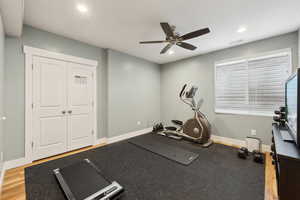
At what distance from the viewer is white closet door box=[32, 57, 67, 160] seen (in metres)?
2.52

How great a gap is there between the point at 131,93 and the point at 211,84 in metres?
2.45

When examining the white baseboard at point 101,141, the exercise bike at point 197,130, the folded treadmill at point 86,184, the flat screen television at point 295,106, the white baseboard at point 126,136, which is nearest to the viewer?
the flat screen television at point 295,106

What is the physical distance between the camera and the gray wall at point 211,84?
281 cm

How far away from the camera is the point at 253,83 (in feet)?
9.96

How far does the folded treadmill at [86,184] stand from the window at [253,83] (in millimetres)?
3235

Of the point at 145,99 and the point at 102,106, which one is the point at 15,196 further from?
the point at 145,99

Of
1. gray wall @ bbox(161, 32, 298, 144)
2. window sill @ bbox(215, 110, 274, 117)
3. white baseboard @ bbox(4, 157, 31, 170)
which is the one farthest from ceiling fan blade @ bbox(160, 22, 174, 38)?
white baseboard @ bbox(4, 157, 31, 170)

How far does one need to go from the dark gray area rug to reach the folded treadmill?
0.33 feet

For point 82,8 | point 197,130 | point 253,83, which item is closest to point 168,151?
point 197,130

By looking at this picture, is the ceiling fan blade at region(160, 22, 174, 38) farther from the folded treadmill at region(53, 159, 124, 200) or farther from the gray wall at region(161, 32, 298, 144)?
the folded treadmill at region(53, 159, 124, 200)

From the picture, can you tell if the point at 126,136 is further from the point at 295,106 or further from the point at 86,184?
the point at 295,106

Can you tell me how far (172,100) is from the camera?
Answer: 4.65m

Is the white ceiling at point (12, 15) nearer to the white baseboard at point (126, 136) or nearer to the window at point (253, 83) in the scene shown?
the white baseboard at point (126, 136)

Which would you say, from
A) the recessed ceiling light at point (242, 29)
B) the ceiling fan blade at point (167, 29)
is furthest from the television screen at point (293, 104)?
the ceiling fan blade at point (167, 29)
